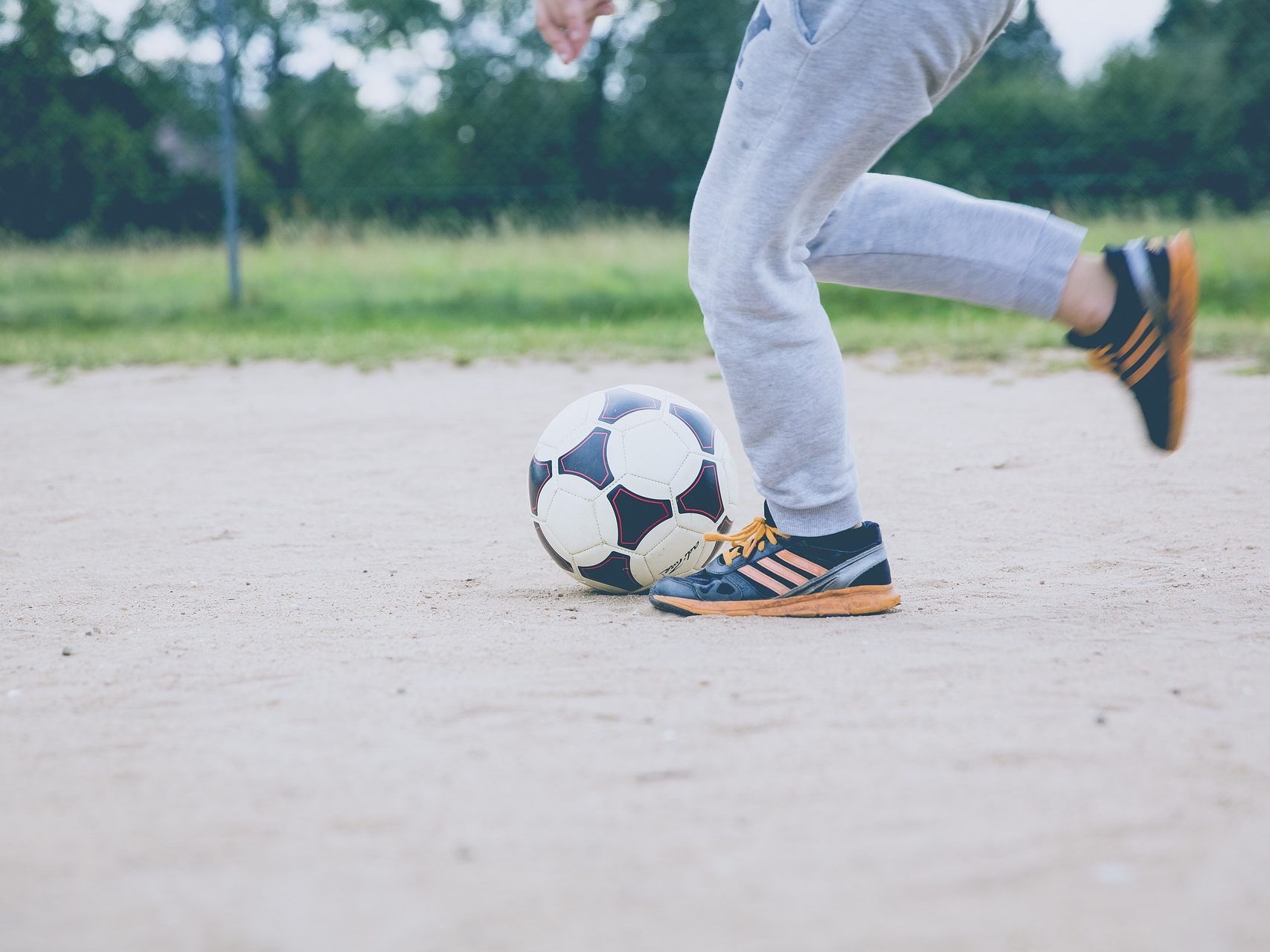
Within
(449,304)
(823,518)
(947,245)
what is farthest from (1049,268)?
(449,304)

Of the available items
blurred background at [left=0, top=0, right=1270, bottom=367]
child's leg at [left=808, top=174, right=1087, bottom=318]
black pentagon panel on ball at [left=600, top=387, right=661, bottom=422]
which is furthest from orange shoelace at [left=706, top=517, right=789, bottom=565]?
blurred background at [left=0, top=0, right=1270, bottom=367]

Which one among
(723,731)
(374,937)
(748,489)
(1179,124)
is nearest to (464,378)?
(748,489)

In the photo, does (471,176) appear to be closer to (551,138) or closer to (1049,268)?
(551,138)

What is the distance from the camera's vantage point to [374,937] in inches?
47.1

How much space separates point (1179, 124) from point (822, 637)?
1035cm

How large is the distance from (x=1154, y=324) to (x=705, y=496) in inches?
39.1

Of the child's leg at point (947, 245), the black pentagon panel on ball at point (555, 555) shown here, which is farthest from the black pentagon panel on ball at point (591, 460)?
the child's leg at point (947, 245)

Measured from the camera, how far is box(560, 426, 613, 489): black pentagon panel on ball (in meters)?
2.74

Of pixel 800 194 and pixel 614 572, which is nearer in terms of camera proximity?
pixel 800 194

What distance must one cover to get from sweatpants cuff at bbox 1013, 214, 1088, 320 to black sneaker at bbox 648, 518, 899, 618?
0.54 metres

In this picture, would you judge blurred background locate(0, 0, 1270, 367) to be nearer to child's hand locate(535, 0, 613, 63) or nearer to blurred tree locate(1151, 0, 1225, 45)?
child's hand locate(535, 0, 613, 63)

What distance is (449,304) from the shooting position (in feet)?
33.5

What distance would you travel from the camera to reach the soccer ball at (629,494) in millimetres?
2711

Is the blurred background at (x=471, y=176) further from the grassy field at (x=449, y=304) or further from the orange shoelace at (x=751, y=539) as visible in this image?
the orange shoelace at (x=751, y=539)
